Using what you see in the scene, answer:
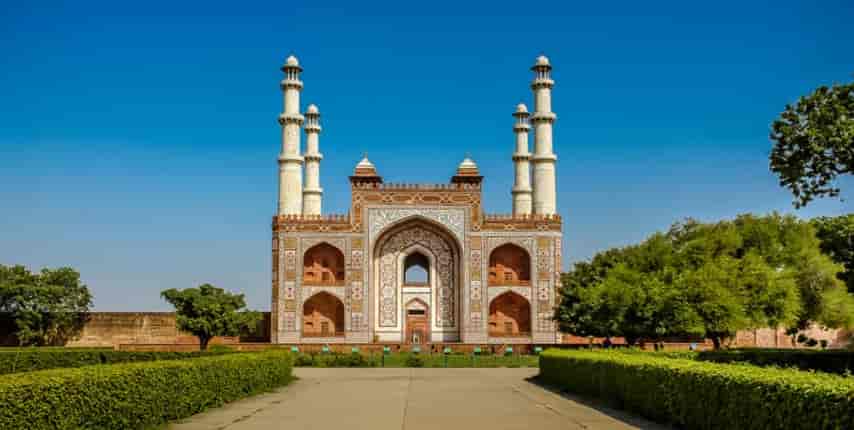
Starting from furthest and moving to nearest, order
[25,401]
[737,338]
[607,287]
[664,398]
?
[737,338], [607,287], [664,398], [25,401]

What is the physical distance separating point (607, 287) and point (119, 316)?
66.5ft

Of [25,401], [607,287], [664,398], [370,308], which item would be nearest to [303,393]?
[664,398]

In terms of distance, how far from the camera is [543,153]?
40281 mm

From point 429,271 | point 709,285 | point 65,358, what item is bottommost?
point 65,358

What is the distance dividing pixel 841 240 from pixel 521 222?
22501mm

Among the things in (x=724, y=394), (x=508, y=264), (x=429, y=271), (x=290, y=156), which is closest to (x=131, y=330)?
(x=290, y=156)

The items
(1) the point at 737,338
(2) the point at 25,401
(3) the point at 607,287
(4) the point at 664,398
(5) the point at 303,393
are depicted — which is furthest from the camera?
(1) the point at 737,338

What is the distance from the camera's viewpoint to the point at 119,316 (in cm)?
3944

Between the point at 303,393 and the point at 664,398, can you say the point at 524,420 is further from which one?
the point at 303,393

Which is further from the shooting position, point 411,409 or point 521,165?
point 521,165

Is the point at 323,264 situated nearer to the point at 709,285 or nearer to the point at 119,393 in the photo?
the point at 709,285

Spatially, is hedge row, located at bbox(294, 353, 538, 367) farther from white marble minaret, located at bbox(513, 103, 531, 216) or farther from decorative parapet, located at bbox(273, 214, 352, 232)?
white marble minaret, located at bbox(513, 103, 531, 216)

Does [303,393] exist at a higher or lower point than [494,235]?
lower

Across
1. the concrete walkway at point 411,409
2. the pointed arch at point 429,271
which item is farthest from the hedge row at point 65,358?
the pointed arch at point 429,271
